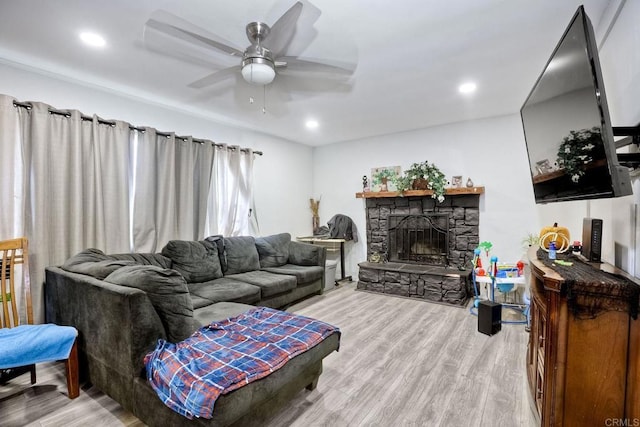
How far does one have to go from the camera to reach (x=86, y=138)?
280 centimetres

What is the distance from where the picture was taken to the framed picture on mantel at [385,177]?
4911 millimetres

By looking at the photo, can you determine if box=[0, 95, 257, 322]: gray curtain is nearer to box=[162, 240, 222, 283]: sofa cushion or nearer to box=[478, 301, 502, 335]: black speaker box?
box=[162, 240, 222, 283]: sofa cushion

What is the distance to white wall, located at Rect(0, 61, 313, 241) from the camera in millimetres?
2594

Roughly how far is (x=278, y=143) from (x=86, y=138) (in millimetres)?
2844

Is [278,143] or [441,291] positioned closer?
[441,291]

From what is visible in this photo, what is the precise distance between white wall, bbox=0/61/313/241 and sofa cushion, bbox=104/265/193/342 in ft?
7.17

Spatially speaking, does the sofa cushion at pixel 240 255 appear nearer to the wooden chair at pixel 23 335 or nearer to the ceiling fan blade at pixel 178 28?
the wooden chair at pixel 23 335

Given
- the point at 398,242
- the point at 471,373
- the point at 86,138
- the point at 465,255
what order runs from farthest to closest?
the point at 398,242 → the point at 465,255 → the point at 86,138 → the point at 471,373

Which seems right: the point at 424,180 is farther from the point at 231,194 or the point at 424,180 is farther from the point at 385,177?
the point at 231,194

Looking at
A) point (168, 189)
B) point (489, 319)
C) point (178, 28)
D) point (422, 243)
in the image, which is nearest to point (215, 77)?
point (178, 28)

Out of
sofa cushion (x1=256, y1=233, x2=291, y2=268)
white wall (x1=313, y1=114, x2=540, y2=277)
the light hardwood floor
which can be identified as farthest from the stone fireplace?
sofa cushion (x1=256, y1=233, x2=291, y2=268)

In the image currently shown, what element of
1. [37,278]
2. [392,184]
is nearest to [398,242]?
[392,184]

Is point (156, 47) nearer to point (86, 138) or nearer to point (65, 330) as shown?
point (86, 138)

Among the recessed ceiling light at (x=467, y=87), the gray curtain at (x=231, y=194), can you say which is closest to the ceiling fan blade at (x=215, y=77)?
the gray curtain at (x=231, y=194)
